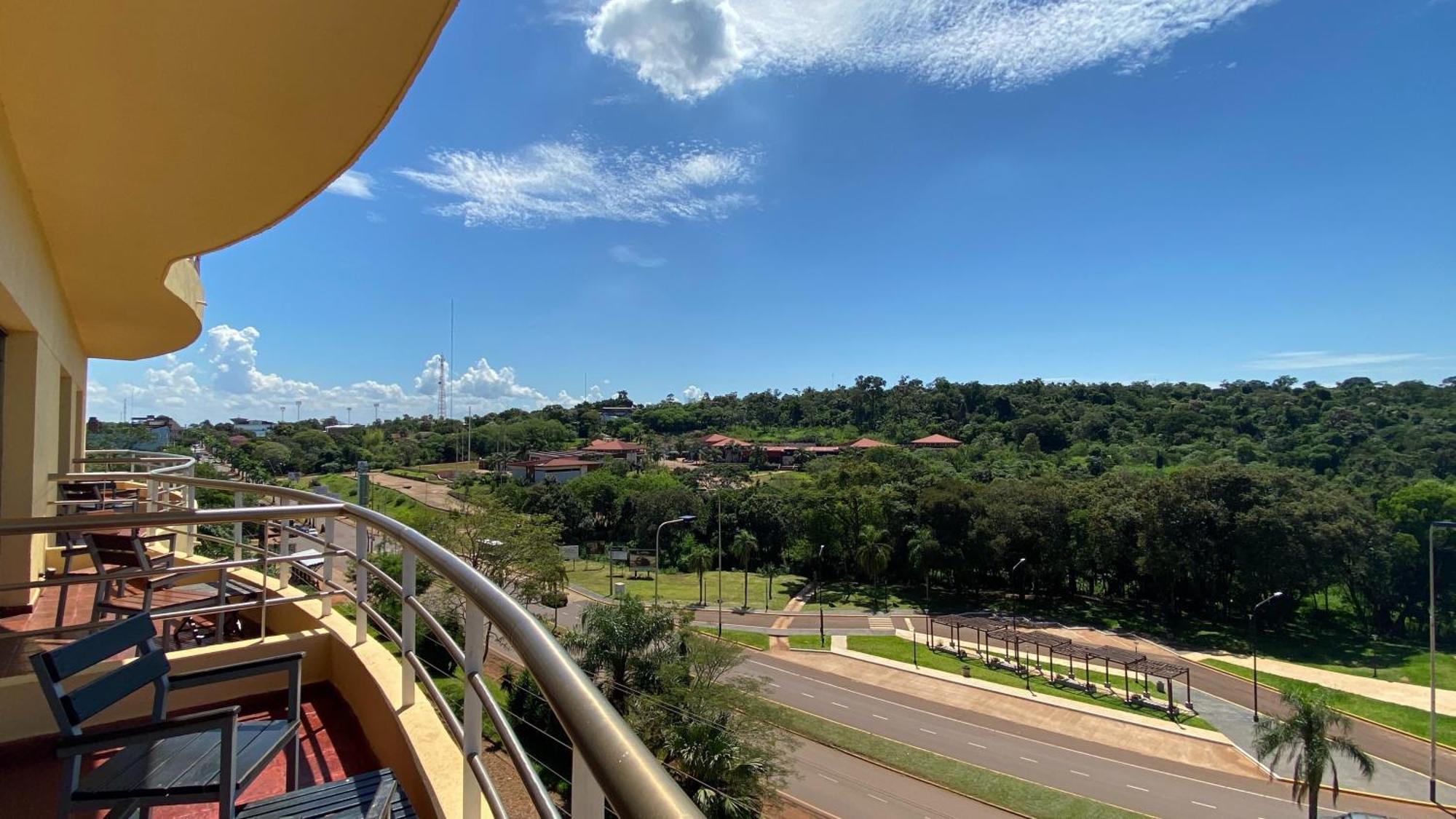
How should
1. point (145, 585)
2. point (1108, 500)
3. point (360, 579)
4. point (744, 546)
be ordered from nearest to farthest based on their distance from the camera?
point (360, 579) < point (145, 585) < point (1108, 500) < point (744, 546)

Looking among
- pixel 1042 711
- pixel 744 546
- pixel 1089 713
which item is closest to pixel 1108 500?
pixel 1089 713

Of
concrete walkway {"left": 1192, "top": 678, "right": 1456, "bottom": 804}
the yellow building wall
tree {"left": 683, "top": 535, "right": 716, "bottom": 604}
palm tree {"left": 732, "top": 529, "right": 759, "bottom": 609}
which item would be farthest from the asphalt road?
palm tree {"left": 732, "top": 529, "right": 759, "bottom": 609}

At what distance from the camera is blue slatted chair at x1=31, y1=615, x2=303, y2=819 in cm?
134

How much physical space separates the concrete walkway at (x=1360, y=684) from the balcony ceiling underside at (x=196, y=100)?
1305 inches

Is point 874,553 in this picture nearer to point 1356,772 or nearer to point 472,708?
point 1356,772

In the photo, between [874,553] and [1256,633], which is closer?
[1256,633]

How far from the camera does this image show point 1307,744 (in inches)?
586

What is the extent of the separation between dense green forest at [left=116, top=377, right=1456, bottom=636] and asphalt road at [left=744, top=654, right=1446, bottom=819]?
17164 mm

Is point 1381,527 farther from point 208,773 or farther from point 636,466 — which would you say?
point 636,466

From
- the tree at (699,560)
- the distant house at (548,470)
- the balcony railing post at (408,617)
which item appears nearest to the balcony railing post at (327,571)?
the balcony railing post at (408,617)

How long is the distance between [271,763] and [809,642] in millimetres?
25279

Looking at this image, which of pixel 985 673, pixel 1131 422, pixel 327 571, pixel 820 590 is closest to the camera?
pixel 327 571

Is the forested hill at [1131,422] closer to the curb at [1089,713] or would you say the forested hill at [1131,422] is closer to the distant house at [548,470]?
the curb at [1089,713]

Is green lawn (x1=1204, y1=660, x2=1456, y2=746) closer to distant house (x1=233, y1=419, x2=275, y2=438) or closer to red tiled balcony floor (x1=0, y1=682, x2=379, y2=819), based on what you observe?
red tiled balcony floor (x1=0, y1=682, x2=379, y2=819)
